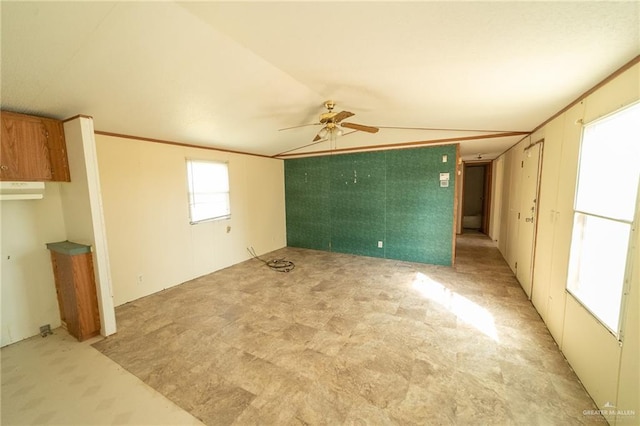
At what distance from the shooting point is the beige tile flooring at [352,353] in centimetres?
167

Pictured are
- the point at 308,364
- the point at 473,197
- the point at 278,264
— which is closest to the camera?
the point at 308,364

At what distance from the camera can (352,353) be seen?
225cm

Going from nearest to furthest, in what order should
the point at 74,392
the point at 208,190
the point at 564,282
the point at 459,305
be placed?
the point at 74,392
the point at 564,282
the point at 459,305
the point at 208,190

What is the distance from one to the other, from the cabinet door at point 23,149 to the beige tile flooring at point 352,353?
183 centimetres

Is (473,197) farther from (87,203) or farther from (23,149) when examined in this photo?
(23,149)

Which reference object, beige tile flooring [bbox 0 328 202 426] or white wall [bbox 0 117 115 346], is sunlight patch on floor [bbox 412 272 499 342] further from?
white wall [bbox 0 117 115 346]

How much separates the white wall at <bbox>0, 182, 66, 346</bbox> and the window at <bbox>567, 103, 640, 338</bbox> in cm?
508

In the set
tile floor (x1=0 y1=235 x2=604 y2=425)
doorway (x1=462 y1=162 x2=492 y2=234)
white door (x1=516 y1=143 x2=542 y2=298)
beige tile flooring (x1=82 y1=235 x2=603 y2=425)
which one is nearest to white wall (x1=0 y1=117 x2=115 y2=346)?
tile floor (x1=0 y1=235 x2=604 y2=425)

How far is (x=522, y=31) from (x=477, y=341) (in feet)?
8.35

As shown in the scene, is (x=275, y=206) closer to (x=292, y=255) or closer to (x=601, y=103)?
(x=292, y=255)

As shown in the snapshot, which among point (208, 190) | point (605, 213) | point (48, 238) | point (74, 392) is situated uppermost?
point (208, 190)

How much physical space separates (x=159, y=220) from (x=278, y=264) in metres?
2.27

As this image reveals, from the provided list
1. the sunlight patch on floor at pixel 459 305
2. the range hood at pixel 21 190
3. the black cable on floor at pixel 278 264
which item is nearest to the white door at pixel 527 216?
the sunlight patch on floor at pixel 459 305

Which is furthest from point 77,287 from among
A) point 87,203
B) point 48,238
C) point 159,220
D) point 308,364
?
point 308,364
